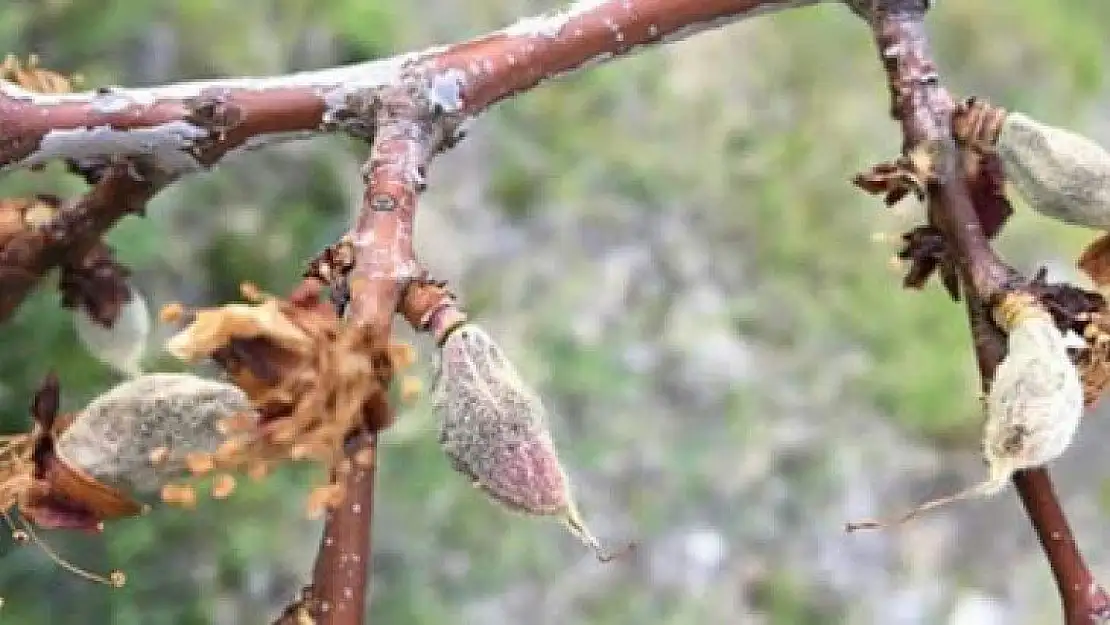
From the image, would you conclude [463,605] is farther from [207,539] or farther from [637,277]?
[637,277]

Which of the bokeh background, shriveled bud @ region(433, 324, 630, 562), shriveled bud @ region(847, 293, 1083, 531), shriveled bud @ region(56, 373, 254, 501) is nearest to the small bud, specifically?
shriveled bud @ region(847, 293, 1083, 531)

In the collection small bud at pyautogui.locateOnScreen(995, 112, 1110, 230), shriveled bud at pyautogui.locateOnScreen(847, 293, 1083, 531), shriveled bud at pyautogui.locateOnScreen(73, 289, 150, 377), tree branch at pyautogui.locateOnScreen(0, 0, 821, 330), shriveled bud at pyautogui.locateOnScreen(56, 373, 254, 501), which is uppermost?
shriveled bud at pyautogui.locateOnScreen(73, 289, 150, 377)

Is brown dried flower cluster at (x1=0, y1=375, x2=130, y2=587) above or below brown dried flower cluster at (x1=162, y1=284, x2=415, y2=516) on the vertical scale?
above

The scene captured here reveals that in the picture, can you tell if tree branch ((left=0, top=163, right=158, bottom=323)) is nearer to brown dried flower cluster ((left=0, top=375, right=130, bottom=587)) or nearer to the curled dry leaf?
brown dried flower cluster ((left=0, top=375, right=130, bottom=587))

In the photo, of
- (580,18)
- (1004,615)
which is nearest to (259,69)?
(580,18)

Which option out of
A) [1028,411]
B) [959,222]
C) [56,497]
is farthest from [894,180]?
[56,497]
